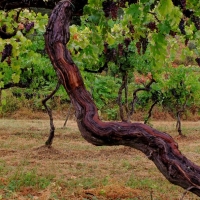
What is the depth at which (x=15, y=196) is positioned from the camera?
7223 mm

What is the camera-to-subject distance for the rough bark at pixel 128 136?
212cm

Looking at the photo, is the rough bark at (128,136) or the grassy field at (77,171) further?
the grassy field at (77,171)

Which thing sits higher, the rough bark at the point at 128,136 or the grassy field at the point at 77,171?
the rough bark at the point at 128,136

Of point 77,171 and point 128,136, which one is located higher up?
point 128,136

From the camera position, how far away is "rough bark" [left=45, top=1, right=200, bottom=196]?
2115 mm

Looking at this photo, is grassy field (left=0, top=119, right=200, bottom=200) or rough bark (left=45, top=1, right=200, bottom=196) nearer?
rough bark (left=45, top=1, right=200, bottom=196)

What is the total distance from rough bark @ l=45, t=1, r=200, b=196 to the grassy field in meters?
4.73

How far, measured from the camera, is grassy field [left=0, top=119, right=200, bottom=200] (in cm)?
788

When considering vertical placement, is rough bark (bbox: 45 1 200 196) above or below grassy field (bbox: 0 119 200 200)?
above

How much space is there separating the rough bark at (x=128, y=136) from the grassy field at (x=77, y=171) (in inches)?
186

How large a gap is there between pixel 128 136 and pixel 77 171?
825 centimetres

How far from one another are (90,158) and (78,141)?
3.72m

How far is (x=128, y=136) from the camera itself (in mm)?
2205

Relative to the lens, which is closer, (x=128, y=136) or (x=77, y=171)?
(x=128, y=136)
